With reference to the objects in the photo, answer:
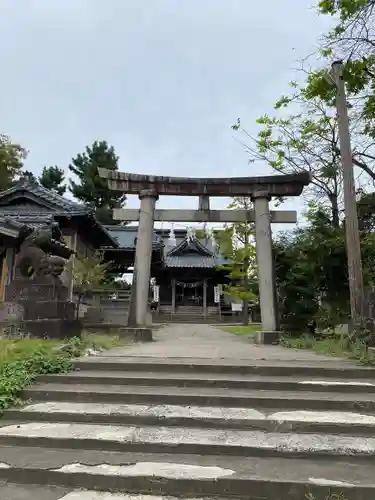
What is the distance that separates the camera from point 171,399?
463cm

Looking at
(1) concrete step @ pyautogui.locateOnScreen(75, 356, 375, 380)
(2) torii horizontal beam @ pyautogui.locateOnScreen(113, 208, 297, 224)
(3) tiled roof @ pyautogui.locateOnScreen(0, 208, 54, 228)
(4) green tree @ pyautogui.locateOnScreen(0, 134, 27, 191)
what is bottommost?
(1) concrete step @ pyautogui.locateOnScreen(75, 356, 375, 380)

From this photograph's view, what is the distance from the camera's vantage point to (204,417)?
415 cm

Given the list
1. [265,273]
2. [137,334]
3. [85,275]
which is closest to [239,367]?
[137,334]

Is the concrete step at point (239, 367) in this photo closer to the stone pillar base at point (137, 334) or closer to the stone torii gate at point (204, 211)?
the stone pillar base at point (137, 334)

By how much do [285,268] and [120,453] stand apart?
949 cm

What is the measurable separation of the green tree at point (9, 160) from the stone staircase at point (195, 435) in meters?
23.9

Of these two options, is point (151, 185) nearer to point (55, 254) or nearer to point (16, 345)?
point (55, 254)

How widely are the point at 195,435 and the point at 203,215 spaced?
7874 millimetres

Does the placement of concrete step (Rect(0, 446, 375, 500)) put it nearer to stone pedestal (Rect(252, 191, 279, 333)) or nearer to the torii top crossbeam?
stone pedestal (Rect(252, 191, 279, 333))

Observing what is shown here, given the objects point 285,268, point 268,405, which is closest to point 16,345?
point 268,405

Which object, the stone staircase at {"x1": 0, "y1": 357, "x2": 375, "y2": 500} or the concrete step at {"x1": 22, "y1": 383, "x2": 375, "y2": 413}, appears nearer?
the stone staircase at {"x1": 0, "y1": 357, "x2": 375, "y2": 500}

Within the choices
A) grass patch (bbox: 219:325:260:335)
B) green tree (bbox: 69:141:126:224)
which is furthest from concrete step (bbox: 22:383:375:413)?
green tree (bbox: 69:141:126:224)

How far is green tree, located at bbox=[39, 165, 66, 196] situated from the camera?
3931 centimetres

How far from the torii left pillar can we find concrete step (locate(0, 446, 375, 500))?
6.77 m
